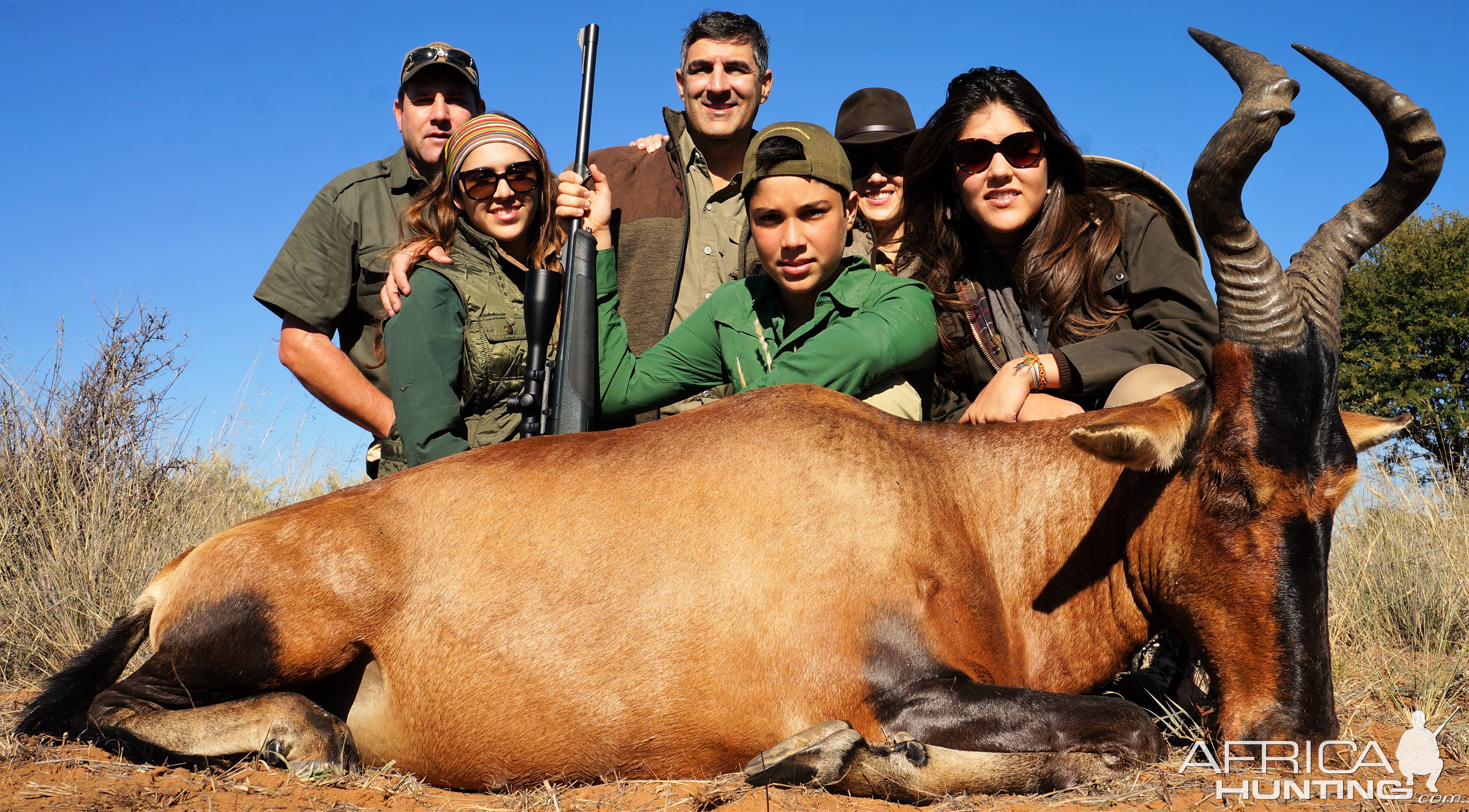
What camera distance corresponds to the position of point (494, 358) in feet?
20.0

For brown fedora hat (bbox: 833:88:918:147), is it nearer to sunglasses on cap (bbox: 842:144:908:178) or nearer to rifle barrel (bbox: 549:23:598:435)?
sunglasses on cap (bbox: 842:144:908:178)

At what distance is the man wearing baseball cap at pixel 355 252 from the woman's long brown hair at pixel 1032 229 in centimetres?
378

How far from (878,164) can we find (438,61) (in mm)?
3415

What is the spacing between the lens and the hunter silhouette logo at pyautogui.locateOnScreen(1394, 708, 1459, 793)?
376 cm

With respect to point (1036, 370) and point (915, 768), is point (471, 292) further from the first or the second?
point (915, 768)

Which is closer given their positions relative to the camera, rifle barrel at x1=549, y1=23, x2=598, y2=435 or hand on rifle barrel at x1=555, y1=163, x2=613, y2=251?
rifle barrel at x1=549, y1=23, x2=598, y2=435

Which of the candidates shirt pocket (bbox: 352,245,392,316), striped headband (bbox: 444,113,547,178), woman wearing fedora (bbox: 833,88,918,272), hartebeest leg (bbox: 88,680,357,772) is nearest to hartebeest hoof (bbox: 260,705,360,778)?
hartebeest leg (bbox: 88,680,357,772)

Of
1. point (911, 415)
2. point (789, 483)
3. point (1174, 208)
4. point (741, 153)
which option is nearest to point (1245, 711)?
point (789, 483)

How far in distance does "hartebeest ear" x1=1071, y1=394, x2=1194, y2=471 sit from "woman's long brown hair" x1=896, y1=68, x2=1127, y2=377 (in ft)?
5.77

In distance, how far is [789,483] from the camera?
4141 mm

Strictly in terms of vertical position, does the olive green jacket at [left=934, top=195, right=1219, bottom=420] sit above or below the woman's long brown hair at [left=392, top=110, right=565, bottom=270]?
below

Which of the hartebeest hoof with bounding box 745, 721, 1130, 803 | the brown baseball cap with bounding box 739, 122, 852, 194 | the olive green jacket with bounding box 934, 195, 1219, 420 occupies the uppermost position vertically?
the brown baseball cap with bounding box 739, 122, 852, 194

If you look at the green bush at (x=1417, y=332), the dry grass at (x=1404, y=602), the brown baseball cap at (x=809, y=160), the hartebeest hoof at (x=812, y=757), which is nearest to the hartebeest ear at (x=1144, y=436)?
the hartebeest hoof at (x=812, y=757)

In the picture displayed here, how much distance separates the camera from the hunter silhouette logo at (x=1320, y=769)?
3.42 m
